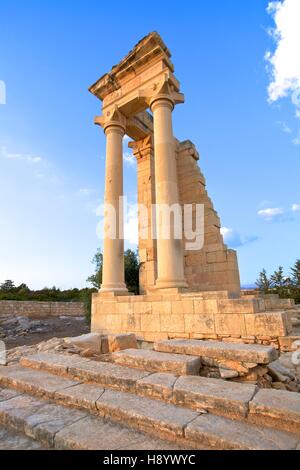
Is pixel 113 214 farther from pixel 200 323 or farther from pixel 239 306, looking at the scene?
pixel 239 306

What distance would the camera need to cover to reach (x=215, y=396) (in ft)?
7.63

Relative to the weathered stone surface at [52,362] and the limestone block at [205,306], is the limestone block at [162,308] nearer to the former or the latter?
the limestone block at [205,306]

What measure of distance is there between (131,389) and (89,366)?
89 cm

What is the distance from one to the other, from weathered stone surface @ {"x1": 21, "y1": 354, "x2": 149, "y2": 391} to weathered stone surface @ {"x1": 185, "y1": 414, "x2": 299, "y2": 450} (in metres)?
1.01

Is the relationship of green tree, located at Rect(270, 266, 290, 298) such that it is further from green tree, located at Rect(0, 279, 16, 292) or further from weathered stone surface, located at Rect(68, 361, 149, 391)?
green tree, located at Rect(0, 279, 16, 292)

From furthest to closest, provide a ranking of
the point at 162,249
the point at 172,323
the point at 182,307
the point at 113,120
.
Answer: the point at 113,120 → the point at 162,249 → the point at 172,323 → the point at 182,307

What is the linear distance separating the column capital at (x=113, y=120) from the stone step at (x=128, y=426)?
9769mm

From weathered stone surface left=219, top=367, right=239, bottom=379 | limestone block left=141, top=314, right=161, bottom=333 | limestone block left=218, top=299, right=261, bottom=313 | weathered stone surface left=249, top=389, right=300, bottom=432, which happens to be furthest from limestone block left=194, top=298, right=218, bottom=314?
weathered stone surface left=249, top=389, right=300, bottom=432

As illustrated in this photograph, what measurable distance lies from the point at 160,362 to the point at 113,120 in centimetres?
954

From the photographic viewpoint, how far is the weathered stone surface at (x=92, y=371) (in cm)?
289

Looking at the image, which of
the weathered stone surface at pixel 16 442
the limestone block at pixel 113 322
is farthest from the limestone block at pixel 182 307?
the weathered stone surface at pixel 16 442

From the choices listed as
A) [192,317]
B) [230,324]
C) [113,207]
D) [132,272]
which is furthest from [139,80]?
[230,324]

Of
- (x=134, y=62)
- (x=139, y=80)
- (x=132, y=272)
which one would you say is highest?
(x=134, y=62)

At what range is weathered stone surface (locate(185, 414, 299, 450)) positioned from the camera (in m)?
1.78
